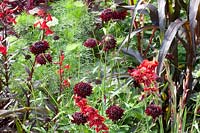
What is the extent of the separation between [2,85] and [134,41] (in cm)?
76

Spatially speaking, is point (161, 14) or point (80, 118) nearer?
point (80, 118)

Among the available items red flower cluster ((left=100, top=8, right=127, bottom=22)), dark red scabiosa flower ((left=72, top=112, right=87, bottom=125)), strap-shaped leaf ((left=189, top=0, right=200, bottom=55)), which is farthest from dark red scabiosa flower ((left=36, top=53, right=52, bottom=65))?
strap-shaped leaf ((left=189, top=0, right=200, bottom=55))

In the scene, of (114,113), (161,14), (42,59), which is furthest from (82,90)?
→ (161,14)

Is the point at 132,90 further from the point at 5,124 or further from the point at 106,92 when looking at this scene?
the point at 5,124

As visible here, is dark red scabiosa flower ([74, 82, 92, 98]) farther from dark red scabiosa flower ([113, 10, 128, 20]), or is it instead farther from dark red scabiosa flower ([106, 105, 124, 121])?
dark red scabiosa flower ([113, 10, 128, 20])

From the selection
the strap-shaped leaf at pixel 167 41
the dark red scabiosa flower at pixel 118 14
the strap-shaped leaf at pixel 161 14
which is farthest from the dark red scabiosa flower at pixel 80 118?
the dark red scabiosa flower at pixel 118 14

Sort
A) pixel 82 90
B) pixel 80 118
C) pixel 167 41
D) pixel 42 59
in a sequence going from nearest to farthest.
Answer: pixel 80 118 < pixel 82 90 < pixel 167 41 < pixel 42 59

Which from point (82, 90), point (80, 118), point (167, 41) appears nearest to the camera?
point (80, 118)

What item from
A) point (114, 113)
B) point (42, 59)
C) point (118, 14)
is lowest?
point (114, 113)

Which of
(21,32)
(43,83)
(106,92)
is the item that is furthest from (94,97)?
(21,32)

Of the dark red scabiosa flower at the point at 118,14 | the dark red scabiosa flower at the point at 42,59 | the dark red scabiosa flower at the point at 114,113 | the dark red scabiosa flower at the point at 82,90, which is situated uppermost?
the dark red scabiosa flower at the point at 118,14

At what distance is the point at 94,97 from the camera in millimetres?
2125

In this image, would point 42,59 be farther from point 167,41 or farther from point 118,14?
point 167,41

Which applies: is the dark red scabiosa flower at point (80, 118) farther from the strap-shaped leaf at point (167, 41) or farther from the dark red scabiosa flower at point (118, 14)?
the dark red scabiosa flower at point (118, 14)
